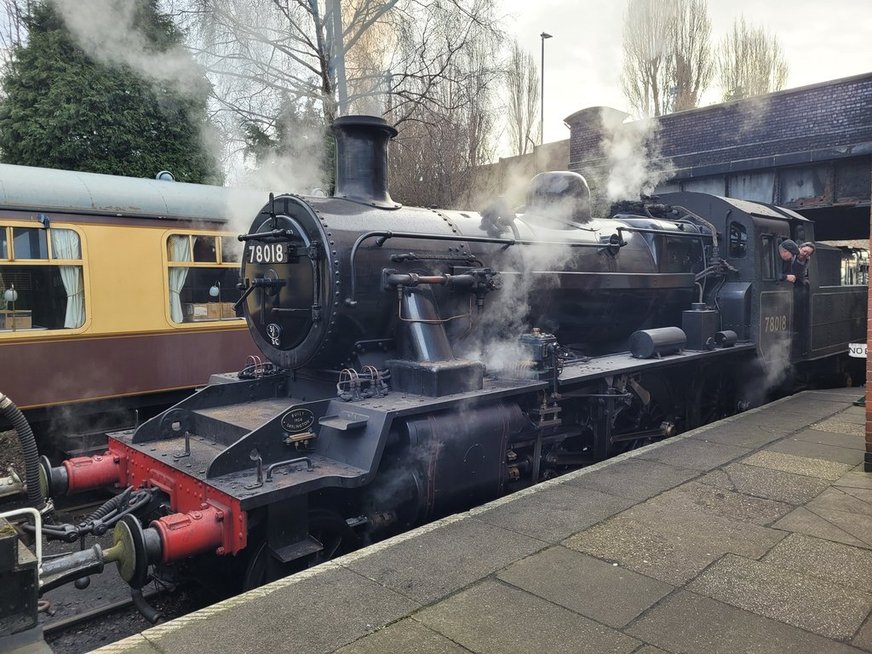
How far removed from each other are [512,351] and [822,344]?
6184 millimetres

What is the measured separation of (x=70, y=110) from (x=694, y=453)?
11.3 metres

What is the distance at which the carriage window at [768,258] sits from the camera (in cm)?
765

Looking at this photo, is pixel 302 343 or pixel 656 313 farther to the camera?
pixel 656 313

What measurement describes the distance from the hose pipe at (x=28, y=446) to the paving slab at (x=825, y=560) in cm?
407

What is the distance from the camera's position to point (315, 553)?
11.8 feet

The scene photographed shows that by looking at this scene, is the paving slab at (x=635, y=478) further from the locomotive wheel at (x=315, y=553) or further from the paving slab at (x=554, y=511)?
the locomotive wheel at (x=315, y=553)

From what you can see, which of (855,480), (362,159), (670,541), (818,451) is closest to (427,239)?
(362,159)

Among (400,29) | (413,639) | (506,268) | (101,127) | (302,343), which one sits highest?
(400,29)

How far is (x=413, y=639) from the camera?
2672 millimetres

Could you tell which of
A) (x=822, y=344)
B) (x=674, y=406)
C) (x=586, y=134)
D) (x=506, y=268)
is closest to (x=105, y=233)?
(x=506, y=268)

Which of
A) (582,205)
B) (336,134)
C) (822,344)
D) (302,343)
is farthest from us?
(822,344)

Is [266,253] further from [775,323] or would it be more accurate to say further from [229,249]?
[775,323]

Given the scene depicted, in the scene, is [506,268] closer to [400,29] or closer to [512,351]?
[512,351]

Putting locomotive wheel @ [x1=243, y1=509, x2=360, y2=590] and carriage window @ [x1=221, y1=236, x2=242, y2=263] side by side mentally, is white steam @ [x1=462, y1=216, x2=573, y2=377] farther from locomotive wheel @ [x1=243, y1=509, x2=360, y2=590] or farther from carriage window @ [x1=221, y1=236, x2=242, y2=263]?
carriage window @ [x1=221, y1=236, x2=242, y2=263]
